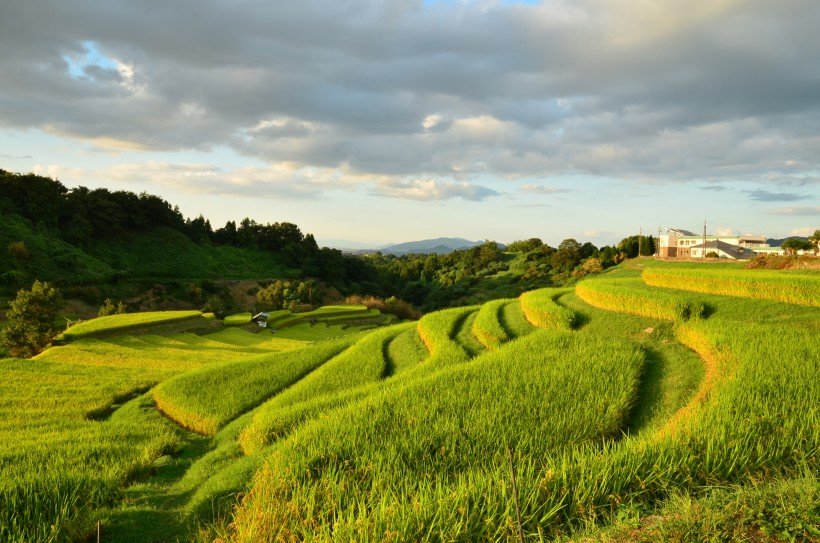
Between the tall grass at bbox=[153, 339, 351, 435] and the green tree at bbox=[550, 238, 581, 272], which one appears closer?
the tall grass at bbox=[153, 339, 351, 435]

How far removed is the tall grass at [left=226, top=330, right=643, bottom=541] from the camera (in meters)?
3.99

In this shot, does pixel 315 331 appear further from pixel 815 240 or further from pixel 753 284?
pixel 815 240

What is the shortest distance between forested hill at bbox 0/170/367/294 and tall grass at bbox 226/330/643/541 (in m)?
41.0

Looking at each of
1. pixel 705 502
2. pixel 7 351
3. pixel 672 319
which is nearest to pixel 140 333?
pixel 7 351

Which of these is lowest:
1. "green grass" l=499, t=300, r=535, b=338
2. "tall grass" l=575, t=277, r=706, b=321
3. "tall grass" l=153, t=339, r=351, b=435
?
"tall grass" l=153, t=339, r=351, b=435

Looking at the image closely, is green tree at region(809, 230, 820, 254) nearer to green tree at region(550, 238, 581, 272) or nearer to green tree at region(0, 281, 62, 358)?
green tree at region(550, 238, 581, 272)

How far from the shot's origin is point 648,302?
1199cm

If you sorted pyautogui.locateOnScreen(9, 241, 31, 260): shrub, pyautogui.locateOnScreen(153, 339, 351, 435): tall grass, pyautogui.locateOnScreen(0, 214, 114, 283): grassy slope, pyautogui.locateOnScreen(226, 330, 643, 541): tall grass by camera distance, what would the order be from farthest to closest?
pyautogui.locateOnScreen(0, 214, 114, 283): grassy slope, pyautogui.locateOnScreen(9, 241, 31, 260): shrub, pyautogui.locateOnScreen(153, 339, 351, 435): tall grass, pyautogui.locateOnScreen(226, 330, 643, 541): tall grass

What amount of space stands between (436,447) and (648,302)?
8755mm

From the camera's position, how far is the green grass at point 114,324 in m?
23.3

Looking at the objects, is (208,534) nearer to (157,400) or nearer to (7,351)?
(157,400)

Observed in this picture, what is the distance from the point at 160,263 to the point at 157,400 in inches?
1999

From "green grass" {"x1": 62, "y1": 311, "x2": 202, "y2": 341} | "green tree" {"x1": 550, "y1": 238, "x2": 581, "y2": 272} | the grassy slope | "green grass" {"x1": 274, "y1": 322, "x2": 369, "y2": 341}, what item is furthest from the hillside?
"green tree" {"x1": 550, "y1": 238, "x2": 581, "y2": 272}

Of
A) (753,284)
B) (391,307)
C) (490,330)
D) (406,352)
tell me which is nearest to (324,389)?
(406,352)
